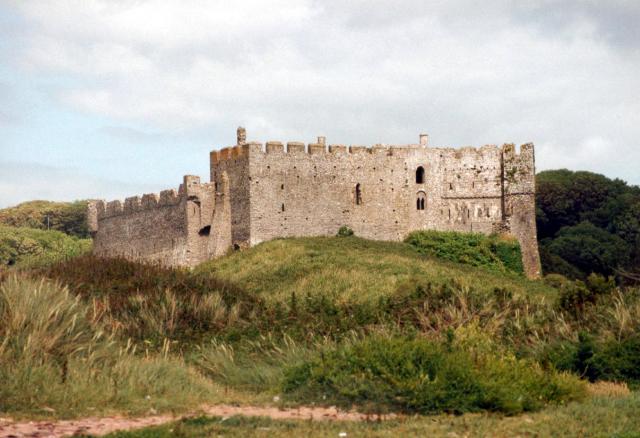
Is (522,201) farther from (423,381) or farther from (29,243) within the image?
(423,381)

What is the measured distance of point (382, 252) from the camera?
40688mm

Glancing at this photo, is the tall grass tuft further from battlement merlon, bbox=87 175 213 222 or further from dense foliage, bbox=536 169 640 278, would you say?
dense foliage, bbox=536 169 640 278

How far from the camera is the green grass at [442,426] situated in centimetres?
1105

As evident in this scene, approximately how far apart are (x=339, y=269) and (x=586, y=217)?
48.0 m

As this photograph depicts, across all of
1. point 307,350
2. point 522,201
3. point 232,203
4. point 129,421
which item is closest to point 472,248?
point 522,201

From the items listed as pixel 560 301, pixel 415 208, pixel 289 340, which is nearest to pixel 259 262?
pixel 415 208

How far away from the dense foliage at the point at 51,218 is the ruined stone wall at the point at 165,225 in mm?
36274

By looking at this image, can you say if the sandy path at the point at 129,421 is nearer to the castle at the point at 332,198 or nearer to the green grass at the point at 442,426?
the green grass at the point at 442,426

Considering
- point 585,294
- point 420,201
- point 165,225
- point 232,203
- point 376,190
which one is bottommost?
point 585,294

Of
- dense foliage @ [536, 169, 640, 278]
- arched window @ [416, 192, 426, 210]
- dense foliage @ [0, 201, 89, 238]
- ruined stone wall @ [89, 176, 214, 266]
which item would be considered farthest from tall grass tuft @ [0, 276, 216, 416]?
dense foliage @ [0, 201, 89, 238]

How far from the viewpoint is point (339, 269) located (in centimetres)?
3581

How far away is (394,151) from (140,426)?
115 feet

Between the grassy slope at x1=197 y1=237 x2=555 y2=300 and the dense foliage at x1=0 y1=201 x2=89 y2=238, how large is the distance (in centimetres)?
4774

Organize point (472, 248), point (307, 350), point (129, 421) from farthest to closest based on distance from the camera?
point (472, 248) < point (307, 350) < point (129, 421)
